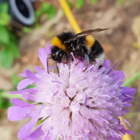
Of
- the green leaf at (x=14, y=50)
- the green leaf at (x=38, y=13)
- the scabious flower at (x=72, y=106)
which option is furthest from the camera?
the green leaf at (x=38, y=13)

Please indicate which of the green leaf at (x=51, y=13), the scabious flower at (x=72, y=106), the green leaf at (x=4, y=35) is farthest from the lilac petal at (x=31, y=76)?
the green leaf at (x=51, y=13)

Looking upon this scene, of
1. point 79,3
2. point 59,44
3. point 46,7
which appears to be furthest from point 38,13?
point 59,44

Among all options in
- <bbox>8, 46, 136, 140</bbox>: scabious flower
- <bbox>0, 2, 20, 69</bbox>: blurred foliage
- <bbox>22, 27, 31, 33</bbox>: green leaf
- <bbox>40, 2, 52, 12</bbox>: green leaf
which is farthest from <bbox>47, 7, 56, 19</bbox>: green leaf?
<bbox>8, 46, 136, 140</bbox>: scabious flower

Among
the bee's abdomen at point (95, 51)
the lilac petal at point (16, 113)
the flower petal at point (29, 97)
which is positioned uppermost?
the bee's abdomen at point (95, 51)

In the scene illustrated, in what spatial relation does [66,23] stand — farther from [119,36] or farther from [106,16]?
[119,36]

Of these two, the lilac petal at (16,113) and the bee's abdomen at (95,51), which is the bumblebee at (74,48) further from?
the lilac petal at (16,113)

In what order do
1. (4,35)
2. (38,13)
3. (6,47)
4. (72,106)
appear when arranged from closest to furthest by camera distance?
(72,106) → (4,35) → (6,47) → (38,13)

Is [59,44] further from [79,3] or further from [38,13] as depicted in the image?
[38,13]
